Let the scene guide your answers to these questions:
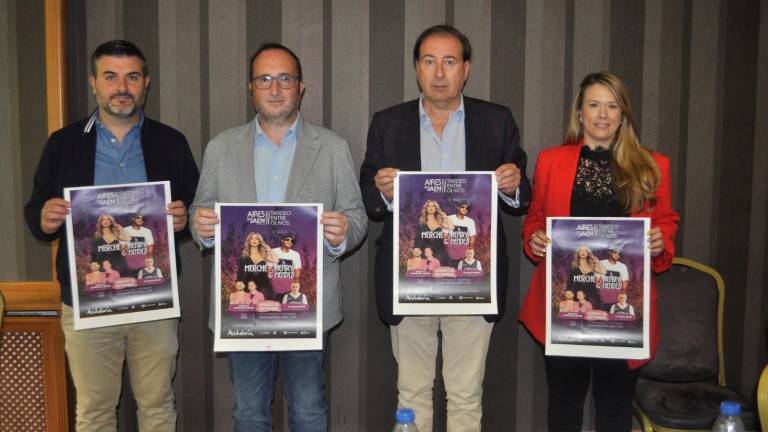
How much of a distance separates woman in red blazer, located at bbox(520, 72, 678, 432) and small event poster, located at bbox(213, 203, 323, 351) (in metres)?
0.87

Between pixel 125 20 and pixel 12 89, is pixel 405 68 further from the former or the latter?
pixel 12 89

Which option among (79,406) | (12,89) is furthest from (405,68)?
(79,406)

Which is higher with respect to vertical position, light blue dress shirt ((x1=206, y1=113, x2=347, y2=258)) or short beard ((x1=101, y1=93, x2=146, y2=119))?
short beard ((x1=101, y1=93, x2=146, y2=119))

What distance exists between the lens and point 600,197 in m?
2.49

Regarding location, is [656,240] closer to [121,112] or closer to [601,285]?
[601,285]

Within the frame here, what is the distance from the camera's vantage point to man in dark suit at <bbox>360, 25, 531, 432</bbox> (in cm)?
249

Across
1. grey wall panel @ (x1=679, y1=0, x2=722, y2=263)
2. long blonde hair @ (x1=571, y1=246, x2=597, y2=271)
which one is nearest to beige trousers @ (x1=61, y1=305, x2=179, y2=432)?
long blonde hair @ (x1=571, y1=246, x2=597, y2=271)

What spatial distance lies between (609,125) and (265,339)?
1.52m

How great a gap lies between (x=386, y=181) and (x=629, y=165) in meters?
0.93

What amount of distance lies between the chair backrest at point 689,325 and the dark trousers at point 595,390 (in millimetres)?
519

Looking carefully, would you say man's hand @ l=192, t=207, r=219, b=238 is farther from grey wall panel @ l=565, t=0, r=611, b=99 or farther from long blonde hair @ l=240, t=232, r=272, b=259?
grey wall panel @ l=565, t=0, r=611, b=99

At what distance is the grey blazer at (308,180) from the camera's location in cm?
246

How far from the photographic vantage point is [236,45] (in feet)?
10.2

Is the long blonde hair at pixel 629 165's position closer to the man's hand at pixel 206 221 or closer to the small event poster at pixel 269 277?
the small event poster at pixel 269 277
